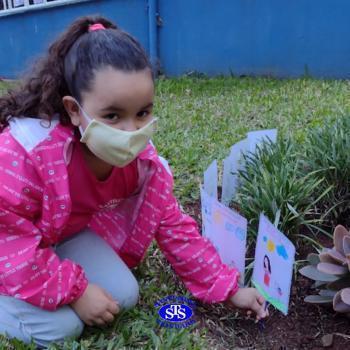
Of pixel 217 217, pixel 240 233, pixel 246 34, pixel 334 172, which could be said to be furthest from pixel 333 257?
pixel 246 34

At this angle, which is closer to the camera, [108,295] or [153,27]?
[108,295]

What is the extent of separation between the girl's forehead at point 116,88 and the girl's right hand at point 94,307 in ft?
1.74

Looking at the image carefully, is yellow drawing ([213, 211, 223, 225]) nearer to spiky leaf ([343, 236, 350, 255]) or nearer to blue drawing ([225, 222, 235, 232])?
blue drawing ([225, 222, 235, 232])

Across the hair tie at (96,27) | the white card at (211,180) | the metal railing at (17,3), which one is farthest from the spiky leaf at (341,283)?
the metal railing at (17,3)

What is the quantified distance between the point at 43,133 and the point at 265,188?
31.0 inches

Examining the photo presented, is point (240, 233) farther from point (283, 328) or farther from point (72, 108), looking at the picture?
point (72, 108)

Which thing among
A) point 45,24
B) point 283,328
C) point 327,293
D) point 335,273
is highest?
point 335,273

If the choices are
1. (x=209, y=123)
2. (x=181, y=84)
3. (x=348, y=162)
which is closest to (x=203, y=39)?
(x=181, y=84)

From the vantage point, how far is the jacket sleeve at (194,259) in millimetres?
1648

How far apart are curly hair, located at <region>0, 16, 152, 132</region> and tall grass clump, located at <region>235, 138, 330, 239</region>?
2.13 feet

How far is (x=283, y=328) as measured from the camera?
1.61 m

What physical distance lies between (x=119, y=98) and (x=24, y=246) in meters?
0.46

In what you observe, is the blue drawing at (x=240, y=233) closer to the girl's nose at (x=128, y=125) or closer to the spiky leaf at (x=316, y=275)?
the spiky leaf at (x=316, y=275)

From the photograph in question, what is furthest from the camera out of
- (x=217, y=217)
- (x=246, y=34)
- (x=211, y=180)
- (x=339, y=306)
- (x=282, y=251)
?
(x=246, y=34)
